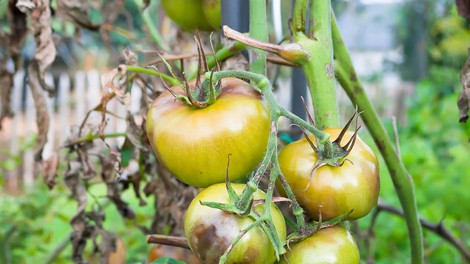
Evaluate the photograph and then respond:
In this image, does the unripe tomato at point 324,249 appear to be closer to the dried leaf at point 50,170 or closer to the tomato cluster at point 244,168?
the tomato cluster at point 244,168

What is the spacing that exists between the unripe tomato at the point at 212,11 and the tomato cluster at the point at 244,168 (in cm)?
29

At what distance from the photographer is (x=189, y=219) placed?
0.54 m

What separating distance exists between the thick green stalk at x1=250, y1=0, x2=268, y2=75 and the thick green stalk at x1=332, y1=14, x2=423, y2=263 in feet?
0.42

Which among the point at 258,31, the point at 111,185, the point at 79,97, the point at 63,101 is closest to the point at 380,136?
the point at 258,31

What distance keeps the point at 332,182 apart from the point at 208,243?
130 millimetres

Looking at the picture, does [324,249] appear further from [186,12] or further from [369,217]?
[369,217]

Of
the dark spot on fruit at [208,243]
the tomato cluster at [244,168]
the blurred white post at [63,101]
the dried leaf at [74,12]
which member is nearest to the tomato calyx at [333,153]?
the tomato cluster at [244,168]

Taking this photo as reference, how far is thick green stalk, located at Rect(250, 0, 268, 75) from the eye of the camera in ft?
2.26

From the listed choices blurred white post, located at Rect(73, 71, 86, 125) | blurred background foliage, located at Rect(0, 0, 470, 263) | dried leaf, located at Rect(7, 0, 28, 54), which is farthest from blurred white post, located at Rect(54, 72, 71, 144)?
dried leaf, located at Rect(7, 0, 28, 54)

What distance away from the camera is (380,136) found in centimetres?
83

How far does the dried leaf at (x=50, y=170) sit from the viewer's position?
1012 mm

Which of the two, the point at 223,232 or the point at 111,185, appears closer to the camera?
the point at 223,232

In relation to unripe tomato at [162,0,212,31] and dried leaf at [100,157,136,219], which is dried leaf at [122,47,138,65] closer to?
unripe tomato at [162,0,212,31]

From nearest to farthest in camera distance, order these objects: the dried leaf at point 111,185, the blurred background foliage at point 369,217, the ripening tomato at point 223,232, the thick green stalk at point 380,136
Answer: the ripening tomato at point 223,232
the thick green stalk at point 380,136
the dried leaf at point 111,185
the blurred background foliage at point 369,217
